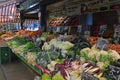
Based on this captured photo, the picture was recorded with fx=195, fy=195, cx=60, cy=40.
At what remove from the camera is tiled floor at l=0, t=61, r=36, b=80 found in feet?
15.5

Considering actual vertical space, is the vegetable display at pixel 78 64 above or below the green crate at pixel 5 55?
above

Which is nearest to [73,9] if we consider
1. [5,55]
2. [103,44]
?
[5,55]

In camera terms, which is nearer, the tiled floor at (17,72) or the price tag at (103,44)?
the price tag at (103,44)

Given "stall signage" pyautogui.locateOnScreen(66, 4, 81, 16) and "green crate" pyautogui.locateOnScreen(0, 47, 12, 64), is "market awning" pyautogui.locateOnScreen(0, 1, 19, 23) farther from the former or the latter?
"stall signage" pyautogui.locateOnScreen(66, 4, 81, 16)

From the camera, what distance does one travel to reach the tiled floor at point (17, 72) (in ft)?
15.5

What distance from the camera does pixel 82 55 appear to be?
255cm

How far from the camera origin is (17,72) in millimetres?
5277

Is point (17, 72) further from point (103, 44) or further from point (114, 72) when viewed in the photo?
point (114, 72)

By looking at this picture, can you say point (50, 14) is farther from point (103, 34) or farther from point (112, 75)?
point (112, 75)

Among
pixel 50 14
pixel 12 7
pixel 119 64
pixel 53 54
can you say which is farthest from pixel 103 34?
pixel 12 7

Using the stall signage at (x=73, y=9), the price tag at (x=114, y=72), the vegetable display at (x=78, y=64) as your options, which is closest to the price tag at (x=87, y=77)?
the vegetable display at (x=78, y=64)

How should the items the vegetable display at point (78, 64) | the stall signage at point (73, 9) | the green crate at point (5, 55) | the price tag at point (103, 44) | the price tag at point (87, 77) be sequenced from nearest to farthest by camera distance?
1. the price tag at point (87, 77)
2. the vegetable display at point (78, 64)
3. the price tag at point (103, 44)
4. the stall signage at point (73, 9)
5. the green crate at point (5, 55)

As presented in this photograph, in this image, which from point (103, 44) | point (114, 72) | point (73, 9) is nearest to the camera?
point (114, 72)

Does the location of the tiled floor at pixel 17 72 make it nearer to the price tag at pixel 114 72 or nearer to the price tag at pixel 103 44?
the price tag at pixel 103 44
